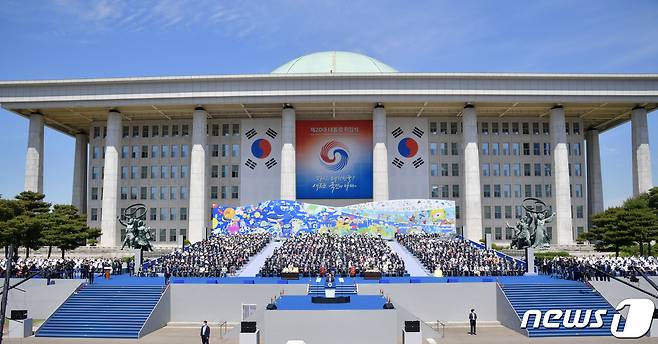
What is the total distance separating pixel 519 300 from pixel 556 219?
4135cm

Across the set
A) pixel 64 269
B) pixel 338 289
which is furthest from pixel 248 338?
pixel 64 269

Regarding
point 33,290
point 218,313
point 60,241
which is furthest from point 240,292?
point 60,241

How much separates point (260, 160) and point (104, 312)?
1802 inches

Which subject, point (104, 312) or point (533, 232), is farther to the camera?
point (533, 232)

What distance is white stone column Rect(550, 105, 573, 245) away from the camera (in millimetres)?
69812

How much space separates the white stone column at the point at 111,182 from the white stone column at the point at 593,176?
61405 mm

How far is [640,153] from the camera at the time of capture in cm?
7144

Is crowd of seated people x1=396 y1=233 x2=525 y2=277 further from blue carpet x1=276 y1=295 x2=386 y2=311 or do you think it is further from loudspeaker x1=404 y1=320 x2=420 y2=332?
loudspeaker x1=404 y1=320 x2=420 y2=332

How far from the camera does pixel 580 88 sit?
69.8 metres

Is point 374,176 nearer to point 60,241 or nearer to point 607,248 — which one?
point 607,248

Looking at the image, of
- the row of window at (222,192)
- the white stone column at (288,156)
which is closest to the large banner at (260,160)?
the row of window at (222,192)

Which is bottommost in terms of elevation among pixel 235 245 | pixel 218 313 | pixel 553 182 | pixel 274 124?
pixel 218 313

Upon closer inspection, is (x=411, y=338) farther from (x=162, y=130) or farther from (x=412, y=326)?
(x=162, y=130)

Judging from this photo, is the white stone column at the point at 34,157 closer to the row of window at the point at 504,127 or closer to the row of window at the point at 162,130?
the row of window at the point at 162,130
